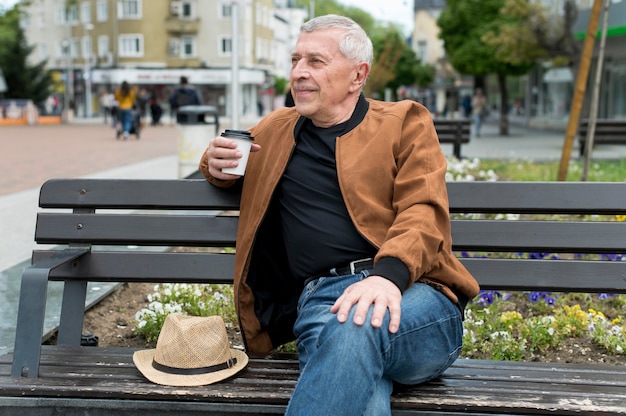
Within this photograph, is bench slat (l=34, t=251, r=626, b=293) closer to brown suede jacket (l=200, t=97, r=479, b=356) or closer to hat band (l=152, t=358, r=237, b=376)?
brown suede jacket (l=200, t=97, r=479, b=356)

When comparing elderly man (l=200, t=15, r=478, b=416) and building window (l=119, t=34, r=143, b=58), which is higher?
building window (l=119, t=34, r=143, b=58)

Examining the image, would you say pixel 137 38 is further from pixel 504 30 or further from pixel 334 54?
pixel 334 54

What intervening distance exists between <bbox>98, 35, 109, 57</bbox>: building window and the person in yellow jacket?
37.9 meters

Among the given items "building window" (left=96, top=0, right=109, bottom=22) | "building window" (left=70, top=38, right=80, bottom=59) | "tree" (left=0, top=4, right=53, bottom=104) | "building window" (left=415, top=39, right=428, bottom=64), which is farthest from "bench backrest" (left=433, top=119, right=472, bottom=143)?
"building window" (left=415, top=39, right=428, bottom=64)

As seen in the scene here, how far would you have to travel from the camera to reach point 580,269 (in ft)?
11.4

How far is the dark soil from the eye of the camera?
4.15 m

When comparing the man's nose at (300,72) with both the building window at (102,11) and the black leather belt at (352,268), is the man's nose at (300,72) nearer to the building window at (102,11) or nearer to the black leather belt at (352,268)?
the black leather belt at (352,268)

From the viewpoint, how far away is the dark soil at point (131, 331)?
13.6ft

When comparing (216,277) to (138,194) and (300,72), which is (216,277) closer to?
(138,194)

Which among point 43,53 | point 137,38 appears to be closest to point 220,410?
point 137,38

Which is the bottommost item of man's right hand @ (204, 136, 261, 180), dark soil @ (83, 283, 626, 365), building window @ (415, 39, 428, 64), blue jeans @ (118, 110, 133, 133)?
blue jeans @ (118, 110, 133, 133)

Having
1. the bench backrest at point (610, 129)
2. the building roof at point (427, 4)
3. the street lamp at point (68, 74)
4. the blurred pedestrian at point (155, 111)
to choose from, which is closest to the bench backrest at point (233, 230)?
the bench backrest at point (610, 129)

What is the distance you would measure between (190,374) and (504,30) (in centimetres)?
2377

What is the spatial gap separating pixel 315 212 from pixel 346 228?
0.42ft
